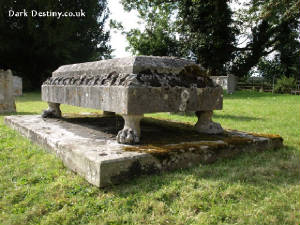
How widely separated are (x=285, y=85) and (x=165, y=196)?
59.8 ft

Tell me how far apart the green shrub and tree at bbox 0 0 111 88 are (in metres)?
17.2

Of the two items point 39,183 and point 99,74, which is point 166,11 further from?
point 39,183

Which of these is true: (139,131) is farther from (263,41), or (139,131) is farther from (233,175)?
(263,41)

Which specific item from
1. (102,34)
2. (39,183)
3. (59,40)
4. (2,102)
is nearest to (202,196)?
(39,183)

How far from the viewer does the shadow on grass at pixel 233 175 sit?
2.47 m

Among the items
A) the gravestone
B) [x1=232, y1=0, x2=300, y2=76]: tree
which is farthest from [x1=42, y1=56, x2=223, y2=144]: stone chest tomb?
[x1=232, y1=0, x2=300, y2=76]: tree

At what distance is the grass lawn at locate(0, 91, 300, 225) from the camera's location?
2.05 meters

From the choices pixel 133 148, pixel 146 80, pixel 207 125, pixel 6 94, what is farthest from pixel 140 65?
pixel 6 94

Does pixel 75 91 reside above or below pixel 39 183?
above

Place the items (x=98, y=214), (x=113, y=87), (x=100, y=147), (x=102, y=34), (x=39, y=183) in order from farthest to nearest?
1. (x=102, y=34)
2. (x=113, y=87)
3. (x=100, y=147)
4. (x=39, y=183)
5. (x=98, y=214)

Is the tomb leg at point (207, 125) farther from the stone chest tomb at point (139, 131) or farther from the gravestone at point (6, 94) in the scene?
the gravestone at point (6, 94)

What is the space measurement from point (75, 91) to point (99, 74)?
547 mm

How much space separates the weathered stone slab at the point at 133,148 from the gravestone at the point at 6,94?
5235mm

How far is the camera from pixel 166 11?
66.9 ft
